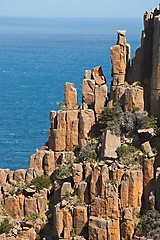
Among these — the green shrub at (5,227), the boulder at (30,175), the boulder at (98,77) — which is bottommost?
the green shrub at (5,227)

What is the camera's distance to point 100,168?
54.4m

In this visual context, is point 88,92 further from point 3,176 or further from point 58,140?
point 3,176

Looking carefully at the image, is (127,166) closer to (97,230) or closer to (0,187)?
(97,230)

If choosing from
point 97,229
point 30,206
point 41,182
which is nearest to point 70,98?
point 41,182

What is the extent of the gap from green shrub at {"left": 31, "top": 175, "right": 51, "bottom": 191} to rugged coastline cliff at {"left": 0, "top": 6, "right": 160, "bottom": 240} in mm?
91

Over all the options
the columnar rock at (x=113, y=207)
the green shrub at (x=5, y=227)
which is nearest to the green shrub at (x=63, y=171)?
the green shrub at (x=5, y=227)

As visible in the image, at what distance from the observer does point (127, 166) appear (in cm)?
5459

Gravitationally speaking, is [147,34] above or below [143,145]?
above

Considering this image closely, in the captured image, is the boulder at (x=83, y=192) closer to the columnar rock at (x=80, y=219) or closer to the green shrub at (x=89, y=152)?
the columnar rock at (x=80, y=219)

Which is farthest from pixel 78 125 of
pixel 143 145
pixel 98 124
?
pixel 143 145

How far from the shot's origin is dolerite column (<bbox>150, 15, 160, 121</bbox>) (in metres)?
59.5

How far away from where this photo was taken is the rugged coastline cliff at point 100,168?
52875mm

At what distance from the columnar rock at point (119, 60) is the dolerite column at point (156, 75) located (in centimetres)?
464

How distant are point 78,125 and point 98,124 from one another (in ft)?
6.09
